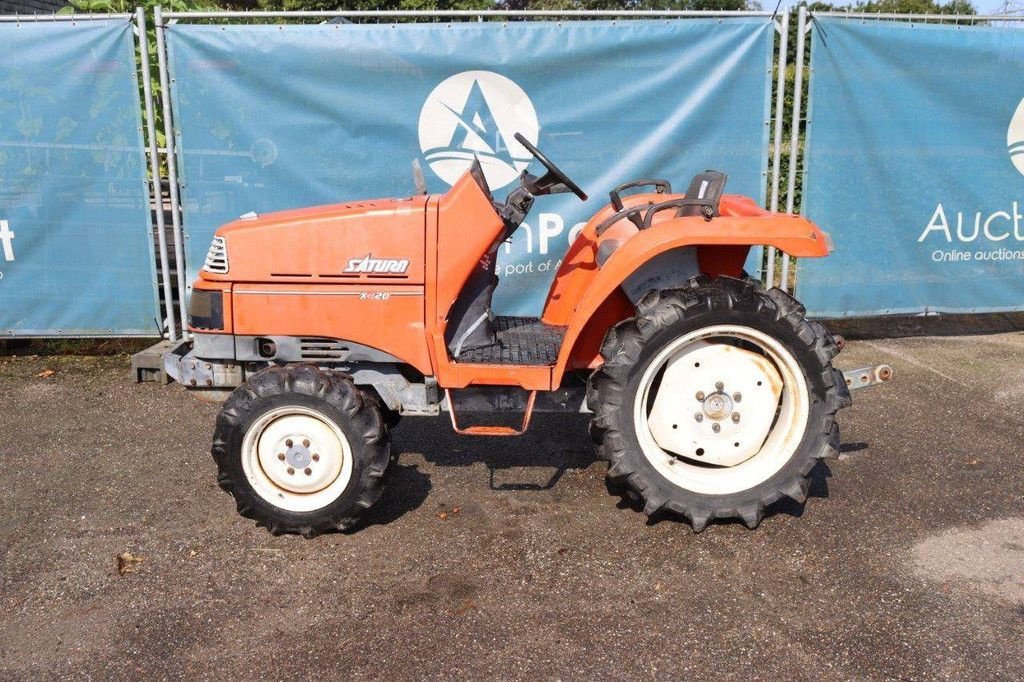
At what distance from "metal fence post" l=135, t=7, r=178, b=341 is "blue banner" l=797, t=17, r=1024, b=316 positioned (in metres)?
4.63

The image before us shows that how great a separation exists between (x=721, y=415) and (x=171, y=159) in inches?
169

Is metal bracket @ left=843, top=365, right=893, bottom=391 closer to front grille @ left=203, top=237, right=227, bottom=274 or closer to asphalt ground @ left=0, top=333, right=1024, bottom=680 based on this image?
asphalt ground @ left=0, top=333, right=1024, bottom=680

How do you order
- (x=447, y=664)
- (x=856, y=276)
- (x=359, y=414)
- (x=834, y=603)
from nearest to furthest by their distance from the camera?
(x=447, y=664) → (x=834, y=603) → (x=359, y=414) → (x=856, y=276)

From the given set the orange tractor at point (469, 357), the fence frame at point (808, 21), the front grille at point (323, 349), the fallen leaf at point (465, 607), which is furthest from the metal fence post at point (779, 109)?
the fallen leaf at point (465, 607)

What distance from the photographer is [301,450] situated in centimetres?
355

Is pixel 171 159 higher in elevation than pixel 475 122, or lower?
lower

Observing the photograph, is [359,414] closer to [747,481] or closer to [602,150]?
[747,481]

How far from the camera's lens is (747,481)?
3.65 m

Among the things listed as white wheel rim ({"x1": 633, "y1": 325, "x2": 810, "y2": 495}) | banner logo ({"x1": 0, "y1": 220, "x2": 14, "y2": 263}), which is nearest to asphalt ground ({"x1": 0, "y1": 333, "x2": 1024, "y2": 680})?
white wheel rim ({"x1": 633, "y1": 325, "x2": 810, "y2": 495})

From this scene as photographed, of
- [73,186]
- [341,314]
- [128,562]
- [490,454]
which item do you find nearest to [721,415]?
[490,454]

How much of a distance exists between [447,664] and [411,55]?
4312mm

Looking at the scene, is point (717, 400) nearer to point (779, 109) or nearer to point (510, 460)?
point (510, 460)

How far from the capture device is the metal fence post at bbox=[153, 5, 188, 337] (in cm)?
573

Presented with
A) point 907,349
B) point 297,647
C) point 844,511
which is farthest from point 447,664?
point 907,349
